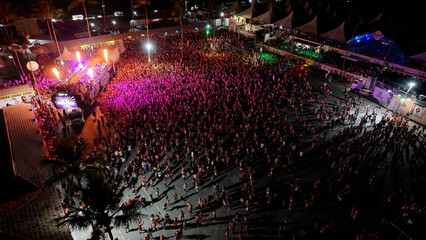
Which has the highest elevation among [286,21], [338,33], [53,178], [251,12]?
[251,12]

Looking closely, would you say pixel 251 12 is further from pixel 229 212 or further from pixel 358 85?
pixel 229 212

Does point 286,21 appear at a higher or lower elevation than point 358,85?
higher

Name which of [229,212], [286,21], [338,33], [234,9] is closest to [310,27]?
[338,33]

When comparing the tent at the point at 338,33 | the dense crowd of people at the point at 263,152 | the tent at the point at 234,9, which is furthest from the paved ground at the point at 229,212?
the tent at the point at 234,9

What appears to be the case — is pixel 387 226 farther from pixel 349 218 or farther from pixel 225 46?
pixel 225 46

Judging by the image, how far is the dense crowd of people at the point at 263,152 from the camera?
481 inches

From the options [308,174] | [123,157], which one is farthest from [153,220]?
[308,174]

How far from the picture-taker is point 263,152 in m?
16.6

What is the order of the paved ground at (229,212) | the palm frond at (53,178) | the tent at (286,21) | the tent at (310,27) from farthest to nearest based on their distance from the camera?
1. the tent at (286,21)
2. the tent at (310,27)
3. the paved ground at (229,212)
4. the palm frond at (53,178)

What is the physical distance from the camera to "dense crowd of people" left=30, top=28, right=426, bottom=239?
40.1 ft

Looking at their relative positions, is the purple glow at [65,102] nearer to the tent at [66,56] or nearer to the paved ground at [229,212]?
the paved ground at [229,212]

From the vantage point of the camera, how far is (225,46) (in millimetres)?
36531

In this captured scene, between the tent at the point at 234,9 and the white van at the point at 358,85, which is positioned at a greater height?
the tent at the point at 234,9

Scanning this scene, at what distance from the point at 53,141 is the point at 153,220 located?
31.5 ft
